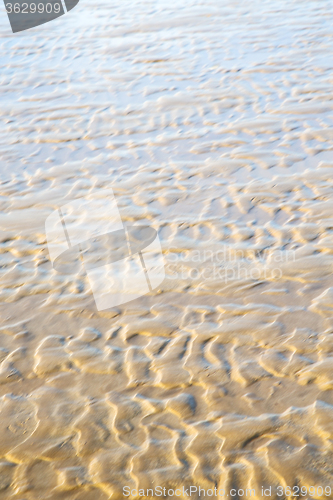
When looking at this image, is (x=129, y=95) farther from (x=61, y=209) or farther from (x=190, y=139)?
(x=61, y=209)

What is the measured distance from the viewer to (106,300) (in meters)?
3.71

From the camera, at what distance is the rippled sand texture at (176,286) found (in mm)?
2654

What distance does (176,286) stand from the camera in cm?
381

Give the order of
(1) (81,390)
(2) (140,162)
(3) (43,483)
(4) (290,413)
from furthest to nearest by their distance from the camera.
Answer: (2) (140,162)
(1) (81,390)
(4) (290,413)
(3) (43,483)

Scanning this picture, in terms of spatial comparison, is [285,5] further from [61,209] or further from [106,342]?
[106,342]

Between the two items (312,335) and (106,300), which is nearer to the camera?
(312,335)

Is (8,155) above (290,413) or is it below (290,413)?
above

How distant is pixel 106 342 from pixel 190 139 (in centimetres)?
310

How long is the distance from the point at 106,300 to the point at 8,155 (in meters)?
2.82

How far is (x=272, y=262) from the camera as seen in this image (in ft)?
12.8

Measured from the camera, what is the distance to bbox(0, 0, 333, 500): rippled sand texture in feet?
8.71

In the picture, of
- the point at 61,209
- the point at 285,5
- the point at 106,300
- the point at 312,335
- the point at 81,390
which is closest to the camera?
the point at 81,390

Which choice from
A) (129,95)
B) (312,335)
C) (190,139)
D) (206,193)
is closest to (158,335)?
(312,335)

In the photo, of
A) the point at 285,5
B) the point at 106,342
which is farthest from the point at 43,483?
the point at 285,5
